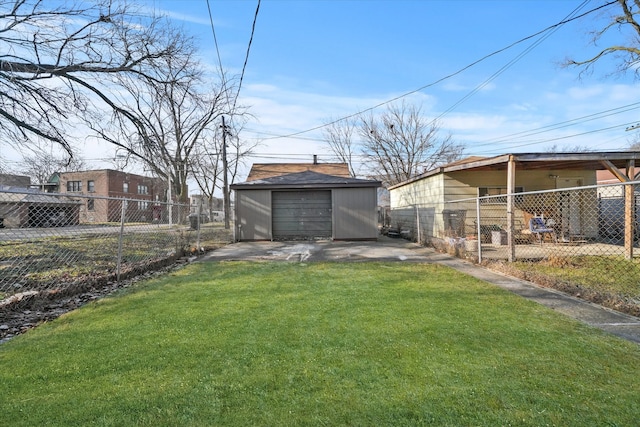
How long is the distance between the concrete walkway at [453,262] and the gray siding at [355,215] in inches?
35.1

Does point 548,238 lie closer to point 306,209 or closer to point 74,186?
point 306,209

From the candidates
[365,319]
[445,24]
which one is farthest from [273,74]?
[365,319]

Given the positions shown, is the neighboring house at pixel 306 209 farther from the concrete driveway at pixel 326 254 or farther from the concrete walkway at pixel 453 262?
the concrete driveway at pixel 326 254

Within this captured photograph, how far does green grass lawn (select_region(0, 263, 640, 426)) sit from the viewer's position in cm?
200

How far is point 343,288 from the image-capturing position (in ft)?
17.1

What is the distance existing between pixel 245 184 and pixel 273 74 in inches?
162

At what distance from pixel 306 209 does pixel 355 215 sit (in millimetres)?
1968

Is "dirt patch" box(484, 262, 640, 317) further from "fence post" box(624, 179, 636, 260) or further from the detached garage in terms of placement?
the detached garage

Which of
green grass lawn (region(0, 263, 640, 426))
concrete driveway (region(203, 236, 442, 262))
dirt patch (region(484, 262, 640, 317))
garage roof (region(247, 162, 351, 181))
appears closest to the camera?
green grass lawn (region(0, 263, 640, 426))

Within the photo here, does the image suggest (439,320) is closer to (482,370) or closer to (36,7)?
(482,370)

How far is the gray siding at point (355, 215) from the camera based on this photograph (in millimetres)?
12836

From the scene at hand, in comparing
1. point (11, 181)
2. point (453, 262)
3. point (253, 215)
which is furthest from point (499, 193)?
point (11, 181)

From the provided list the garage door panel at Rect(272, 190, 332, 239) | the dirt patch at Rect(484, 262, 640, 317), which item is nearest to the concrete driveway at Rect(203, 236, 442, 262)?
the garage door panel at Rect(272, 190, 332, 239)

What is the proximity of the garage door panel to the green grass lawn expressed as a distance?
8798mm
